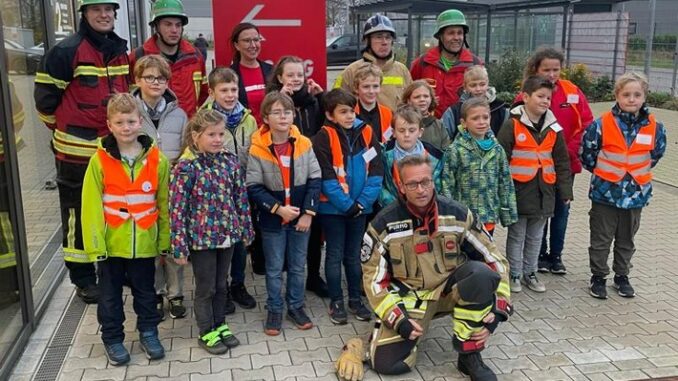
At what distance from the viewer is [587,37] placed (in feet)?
61.1

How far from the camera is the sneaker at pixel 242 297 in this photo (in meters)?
4.75

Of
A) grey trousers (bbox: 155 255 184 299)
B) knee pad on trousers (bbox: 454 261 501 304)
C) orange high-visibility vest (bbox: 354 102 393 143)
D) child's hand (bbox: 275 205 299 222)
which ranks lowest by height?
grey trousers (bbox: 155 255 184 299)

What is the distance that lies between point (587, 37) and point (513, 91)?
3.82m

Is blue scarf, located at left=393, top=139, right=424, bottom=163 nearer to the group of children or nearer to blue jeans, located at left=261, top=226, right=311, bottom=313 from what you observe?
the group of children

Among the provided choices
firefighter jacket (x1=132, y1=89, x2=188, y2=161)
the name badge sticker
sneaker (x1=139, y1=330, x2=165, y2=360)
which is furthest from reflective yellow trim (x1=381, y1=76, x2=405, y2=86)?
sneaker (x1=139, y1=330, x2=165, y2=360)

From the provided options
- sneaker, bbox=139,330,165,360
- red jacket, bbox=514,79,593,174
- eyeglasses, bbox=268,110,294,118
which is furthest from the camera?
red jacket, bbox=514,79,593,174

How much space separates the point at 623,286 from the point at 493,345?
148 centimetres

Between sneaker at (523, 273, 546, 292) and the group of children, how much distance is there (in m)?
0.02

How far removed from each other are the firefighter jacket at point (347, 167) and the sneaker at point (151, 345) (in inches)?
51.7

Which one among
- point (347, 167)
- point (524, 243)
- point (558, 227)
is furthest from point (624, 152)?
point (347, 167)

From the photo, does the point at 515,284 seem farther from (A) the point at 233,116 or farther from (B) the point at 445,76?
(A) the point at 233,116

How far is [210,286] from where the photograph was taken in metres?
4.03

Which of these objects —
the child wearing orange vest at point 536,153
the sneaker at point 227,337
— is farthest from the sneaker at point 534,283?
the sneaker at point 227,337

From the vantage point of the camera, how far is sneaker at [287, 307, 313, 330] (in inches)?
173
